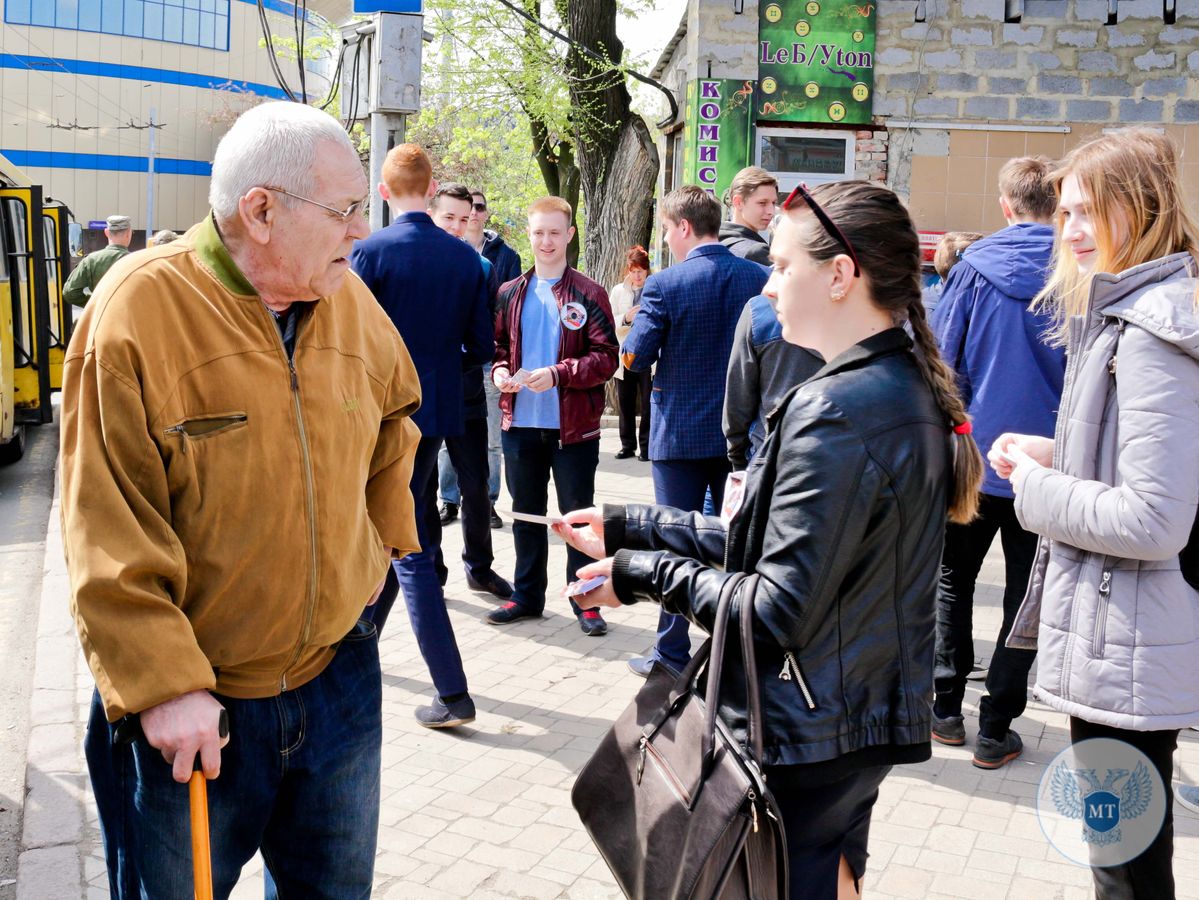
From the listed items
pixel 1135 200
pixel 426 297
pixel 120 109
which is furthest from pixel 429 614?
pixel 120 109

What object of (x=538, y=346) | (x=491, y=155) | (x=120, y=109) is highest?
(x=120, y=109)

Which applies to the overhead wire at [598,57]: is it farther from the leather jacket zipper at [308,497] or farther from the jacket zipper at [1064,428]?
the leather jacket zipper at [308,497]

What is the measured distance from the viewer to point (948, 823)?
4066mm

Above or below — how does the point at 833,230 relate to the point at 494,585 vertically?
above

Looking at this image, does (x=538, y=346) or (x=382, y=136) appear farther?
(x=538, y=346)

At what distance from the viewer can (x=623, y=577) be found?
2.39m

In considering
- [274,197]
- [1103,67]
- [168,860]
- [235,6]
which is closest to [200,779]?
[168,860]

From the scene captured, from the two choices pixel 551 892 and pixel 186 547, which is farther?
pixel 551 892

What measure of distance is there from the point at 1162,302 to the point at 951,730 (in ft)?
8.38

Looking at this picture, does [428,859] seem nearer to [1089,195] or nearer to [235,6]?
[1089,195]

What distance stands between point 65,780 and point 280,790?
7.44 ft

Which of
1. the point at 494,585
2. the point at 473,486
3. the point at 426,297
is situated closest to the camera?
the point at 426,297

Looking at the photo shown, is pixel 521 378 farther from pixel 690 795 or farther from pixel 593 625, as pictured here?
pixel 690 795

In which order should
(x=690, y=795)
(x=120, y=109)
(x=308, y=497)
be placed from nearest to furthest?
(x=690, y=795)
(x=308, y=497)
(x=120, y=109)
